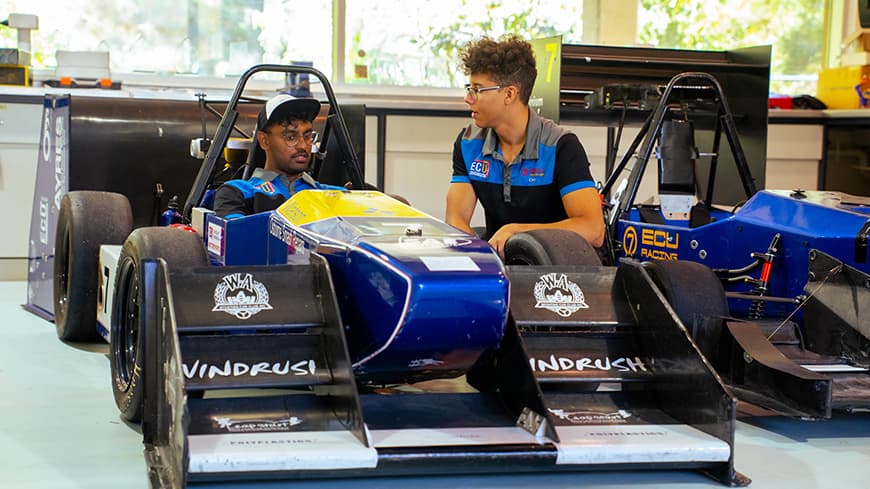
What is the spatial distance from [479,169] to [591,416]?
1.57 meters

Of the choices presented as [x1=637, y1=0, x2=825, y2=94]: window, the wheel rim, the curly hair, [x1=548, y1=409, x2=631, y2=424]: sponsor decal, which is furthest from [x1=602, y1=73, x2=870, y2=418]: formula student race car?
[x1=637, y1=0, x2=825, y2=94]: window

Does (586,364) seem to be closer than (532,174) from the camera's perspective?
Yes

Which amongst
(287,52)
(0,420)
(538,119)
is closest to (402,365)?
(0,420)

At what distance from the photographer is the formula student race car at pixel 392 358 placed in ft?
8.89

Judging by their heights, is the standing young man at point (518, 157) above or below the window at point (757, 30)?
below

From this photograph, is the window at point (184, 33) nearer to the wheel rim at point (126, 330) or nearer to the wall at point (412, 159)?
the wall at point (412, 159)

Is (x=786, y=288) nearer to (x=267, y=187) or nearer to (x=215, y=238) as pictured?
(x=267, y=187)

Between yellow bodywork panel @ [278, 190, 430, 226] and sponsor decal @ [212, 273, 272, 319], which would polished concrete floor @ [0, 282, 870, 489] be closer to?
sponsor decal @ [212, 273, 272, 319]

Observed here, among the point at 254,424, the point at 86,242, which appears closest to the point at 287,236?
the point at 254,424

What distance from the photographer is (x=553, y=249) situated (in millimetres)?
3549

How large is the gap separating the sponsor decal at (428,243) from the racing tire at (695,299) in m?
0.88

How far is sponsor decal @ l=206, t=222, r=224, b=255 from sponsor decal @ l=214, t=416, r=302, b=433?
1120 millimetres

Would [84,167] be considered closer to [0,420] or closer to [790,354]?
[0,420]

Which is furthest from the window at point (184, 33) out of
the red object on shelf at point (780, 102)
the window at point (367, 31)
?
the red object on shelf at point (780, 102)
